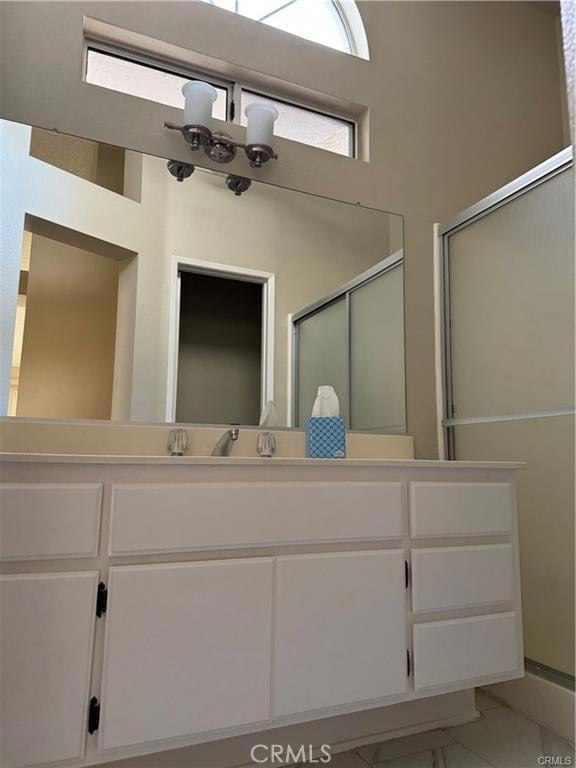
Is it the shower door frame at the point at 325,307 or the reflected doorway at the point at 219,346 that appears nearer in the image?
the reflected doorway at the point at 219,346

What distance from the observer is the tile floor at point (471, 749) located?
55.1 inches

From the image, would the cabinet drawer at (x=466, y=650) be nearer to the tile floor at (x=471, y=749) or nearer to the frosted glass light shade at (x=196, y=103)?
the tile floor at (x=471, y=749)

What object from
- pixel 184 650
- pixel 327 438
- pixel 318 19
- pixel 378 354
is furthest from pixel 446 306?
pixel 184 650

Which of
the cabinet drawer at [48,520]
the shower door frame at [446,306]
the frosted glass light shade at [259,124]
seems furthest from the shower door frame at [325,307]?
the cabinet drawer at [48,520]

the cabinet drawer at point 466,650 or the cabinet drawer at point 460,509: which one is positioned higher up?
the cabinet drawer at point 460,509

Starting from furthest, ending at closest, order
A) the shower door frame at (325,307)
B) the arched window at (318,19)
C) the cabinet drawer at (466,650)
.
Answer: the arched window at (318,19), the shower door frame at (325,307), the cabinet drawer at (466,650)

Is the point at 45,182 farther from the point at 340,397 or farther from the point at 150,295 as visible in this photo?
the point at 340,397

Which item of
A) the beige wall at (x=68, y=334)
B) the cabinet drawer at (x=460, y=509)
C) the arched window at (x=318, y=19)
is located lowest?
the cabinet drawer at (x=460, y=509)

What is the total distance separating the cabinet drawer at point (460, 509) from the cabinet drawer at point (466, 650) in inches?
9.6

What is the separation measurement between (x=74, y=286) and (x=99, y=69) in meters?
0.83

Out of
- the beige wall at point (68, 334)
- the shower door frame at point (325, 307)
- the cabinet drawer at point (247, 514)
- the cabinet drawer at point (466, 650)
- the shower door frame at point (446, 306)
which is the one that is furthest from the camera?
the shower door frame at point (446, 306)

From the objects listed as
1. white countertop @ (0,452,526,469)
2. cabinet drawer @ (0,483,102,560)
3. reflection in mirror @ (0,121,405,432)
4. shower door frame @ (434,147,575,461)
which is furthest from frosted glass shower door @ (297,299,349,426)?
cabinet drawer @ (0,483,102,560)

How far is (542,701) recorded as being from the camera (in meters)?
1.67

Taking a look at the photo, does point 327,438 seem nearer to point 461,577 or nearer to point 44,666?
point 461,577
